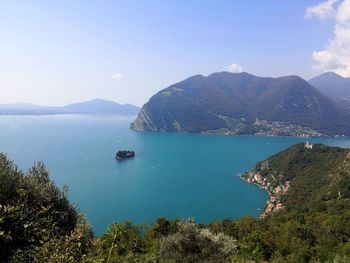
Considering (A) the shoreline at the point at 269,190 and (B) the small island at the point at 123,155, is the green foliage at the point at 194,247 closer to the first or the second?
(A) the shoreline at the point at 269,190

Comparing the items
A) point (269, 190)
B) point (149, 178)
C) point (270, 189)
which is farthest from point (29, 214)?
point (149, 178)

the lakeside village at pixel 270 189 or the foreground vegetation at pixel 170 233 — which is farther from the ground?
the foreground vegetation at pixel 170 233

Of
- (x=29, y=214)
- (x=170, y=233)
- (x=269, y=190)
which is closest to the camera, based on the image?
(x=29, y=214)

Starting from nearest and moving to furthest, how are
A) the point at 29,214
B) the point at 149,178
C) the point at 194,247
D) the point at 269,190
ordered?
the point at 29,214 < the point at 194,247 < the point at 269,190 < the point at 149,178

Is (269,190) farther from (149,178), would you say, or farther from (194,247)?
(194,247)

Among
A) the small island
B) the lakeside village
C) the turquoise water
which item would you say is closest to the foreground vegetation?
the lakeside village

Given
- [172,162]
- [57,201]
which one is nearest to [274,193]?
[172,162]

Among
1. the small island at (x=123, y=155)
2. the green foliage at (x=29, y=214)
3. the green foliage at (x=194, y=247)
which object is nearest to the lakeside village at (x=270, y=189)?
the small island at (x=123, y=155)
